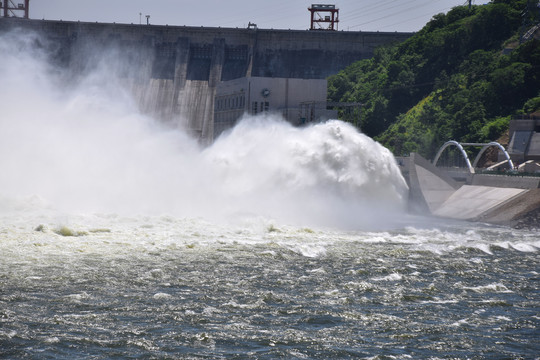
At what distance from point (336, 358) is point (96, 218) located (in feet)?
79.8

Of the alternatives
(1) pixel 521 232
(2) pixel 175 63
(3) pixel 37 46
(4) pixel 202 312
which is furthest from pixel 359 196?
(3) pixel 37 46

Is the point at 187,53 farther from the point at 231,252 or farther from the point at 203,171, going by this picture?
the point at 231,252

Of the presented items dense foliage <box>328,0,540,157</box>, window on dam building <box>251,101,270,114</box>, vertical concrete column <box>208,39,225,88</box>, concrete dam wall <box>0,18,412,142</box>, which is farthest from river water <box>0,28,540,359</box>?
vertical concrete column <box>208,39,225,88</box>

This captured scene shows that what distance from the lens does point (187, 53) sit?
127 meters

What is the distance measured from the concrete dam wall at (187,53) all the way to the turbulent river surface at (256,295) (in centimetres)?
8742

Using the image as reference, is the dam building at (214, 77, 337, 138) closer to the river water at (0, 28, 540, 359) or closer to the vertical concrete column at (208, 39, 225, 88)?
the river water at (0, 28, 540, 359)

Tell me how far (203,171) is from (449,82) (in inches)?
2217

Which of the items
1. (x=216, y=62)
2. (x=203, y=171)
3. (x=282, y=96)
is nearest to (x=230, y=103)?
(x=282, y=96)

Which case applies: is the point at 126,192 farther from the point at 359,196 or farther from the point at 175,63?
the point at 175,63

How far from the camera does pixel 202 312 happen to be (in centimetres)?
2019

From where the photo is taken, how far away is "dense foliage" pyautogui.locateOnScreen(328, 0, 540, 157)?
8662 cm

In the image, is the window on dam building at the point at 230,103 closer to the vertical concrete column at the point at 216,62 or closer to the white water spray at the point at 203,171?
the vertical concrete column at the point at 216,62

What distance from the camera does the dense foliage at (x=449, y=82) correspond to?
86.6m

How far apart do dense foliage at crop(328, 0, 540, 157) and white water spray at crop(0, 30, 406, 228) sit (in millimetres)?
36510
